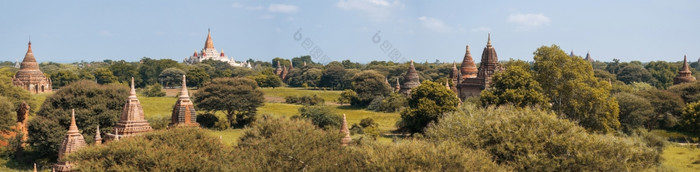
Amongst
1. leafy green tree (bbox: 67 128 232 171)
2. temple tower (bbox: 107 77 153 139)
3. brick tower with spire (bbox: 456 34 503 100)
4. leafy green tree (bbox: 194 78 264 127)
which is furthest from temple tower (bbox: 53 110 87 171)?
brick tower with spire (bbox: 456 34 503 100)

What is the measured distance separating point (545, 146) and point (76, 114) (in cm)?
2854

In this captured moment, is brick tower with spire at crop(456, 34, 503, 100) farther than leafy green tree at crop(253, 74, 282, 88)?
No

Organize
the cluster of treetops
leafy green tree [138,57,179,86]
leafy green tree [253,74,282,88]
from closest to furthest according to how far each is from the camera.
Answer: the cluster of treetops < leafy green tree [253,74,282,88] < leafy green tree [138,57,179,86]

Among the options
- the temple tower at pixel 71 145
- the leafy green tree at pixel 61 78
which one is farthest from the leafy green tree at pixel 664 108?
the leafy green tree at pixel 61 78

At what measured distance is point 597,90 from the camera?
3719 centimetres

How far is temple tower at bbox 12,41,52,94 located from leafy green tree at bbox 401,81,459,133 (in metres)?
57.2

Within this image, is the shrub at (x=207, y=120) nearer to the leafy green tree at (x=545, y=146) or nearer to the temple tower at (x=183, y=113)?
the temple tower at (x=183, y=113)

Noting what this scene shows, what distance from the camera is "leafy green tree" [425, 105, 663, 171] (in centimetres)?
2141

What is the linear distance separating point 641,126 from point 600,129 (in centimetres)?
1352

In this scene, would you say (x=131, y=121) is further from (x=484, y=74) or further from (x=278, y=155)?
(x=484, y=74)

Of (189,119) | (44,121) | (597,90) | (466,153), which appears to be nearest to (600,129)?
(597,90)

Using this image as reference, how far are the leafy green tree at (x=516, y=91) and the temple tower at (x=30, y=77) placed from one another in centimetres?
6335

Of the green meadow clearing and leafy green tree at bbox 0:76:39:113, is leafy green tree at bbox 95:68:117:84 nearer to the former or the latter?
the green meadow clearing

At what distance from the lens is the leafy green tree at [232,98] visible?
4816 centimetres
